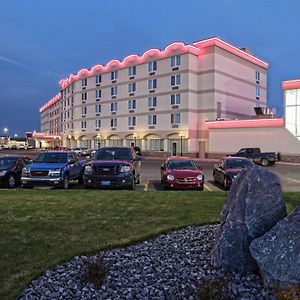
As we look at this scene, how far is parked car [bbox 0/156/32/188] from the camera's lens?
1841cm

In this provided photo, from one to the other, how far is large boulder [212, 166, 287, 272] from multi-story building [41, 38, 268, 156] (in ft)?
172

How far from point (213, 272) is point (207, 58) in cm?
5551

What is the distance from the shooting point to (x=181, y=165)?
1908 cm

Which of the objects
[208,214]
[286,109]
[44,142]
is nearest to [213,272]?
[208,214]

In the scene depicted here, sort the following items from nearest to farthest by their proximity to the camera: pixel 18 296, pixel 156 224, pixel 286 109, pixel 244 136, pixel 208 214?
pixel 18 296
pixel 156 224
pixel 208 214
pixel 286 109
pixel 244 136

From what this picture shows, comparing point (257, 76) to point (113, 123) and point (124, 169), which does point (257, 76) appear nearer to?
point (113, 123)

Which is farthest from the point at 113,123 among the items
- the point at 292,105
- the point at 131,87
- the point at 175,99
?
the point at 292,105

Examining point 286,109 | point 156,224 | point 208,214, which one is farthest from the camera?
point 286,109

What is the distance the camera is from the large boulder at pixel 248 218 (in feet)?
16.4

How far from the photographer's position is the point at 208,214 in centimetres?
913

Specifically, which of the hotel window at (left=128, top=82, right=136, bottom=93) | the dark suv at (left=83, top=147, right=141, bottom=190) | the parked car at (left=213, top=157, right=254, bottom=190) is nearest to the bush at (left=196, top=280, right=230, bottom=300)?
the dark suv at (left=83, top=147, right=141, bottom=190)

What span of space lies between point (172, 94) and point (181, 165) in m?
41.4

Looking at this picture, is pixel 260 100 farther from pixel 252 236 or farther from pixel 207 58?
pixel 252 236

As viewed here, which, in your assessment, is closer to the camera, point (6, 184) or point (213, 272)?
point (213, 272)
